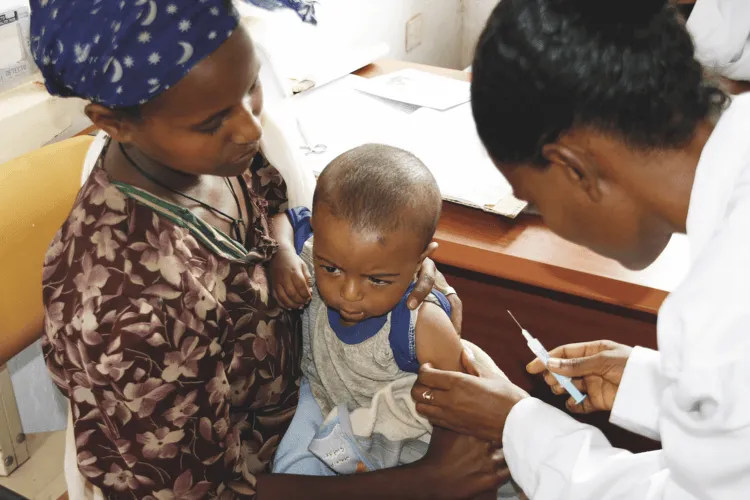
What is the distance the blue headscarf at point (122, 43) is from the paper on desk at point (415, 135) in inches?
26.4

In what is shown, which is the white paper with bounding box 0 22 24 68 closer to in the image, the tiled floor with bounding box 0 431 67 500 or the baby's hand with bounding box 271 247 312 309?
the baby's hand with bounding box 271 247 312 309

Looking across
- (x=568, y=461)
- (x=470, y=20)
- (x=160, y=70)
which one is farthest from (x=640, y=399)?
(x=470, y=20)

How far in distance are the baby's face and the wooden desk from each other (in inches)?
7.6

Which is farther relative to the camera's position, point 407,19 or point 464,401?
point 407,19

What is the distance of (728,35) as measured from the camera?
1.97 meters

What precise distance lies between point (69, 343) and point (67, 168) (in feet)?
1.38

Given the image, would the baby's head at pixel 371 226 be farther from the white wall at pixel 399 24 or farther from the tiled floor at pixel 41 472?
the white wall at pixel 399 24

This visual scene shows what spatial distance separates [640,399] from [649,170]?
0.40m

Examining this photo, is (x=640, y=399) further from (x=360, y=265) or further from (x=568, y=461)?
(x=360, y=265)

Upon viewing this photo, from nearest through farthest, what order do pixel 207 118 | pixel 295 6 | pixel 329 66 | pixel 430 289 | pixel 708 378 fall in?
1. pixel 708 378
2. pixel 207 118
3. pixel 295 6
4. pixel 430 289
5. pixel 329 66

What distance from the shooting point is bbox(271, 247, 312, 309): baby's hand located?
1.17m

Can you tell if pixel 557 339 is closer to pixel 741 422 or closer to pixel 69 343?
pixel 741 422

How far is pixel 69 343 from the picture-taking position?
0.97 metres

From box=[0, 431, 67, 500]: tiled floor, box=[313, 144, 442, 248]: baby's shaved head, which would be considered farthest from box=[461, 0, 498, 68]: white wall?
box=[0, 431, 67, 500]: tiled floor
